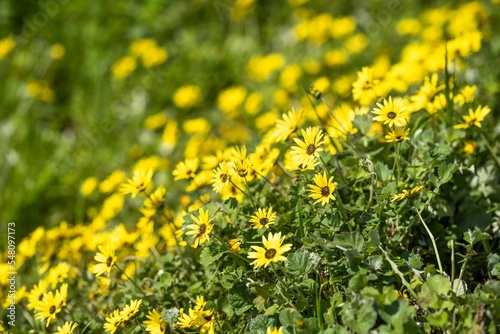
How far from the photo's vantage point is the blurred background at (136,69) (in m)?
3.99

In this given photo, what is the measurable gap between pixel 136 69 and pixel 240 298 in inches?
120

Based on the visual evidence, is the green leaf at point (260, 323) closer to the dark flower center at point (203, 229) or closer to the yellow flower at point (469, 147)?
the dark flower center at point (203, 229)

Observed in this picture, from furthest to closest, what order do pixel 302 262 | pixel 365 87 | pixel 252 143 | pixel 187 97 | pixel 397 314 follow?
1. pixel 187 97
2. pixel 252 143
3. pixel 365 87
4. pixel 302 262
5. pixel 397 314

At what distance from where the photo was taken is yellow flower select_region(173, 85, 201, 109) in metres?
4.28

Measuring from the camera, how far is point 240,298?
6.45 feet

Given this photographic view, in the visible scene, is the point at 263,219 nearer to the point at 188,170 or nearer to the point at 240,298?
the point at 240,298

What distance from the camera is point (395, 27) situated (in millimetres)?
4430

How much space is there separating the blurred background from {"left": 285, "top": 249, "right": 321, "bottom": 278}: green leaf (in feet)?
6.41

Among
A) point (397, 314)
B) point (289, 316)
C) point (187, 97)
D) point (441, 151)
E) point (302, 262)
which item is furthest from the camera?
point (187, 97)

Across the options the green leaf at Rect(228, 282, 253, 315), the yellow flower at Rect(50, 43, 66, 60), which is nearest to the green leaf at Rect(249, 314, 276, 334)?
the green leaf at Rect(228, 282, 253, 315)

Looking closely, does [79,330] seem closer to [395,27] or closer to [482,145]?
[482,145]

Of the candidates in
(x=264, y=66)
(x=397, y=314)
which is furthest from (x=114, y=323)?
(x=264, y=66)

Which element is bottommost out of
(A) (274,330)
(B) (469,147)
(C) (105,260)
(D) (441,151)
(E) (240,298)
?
(A) (274,330)

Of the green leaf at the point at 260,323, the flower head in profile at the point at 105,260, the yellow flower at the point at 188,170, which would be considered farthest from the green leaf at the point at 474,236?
the flower head in profile at the point at 105,260
